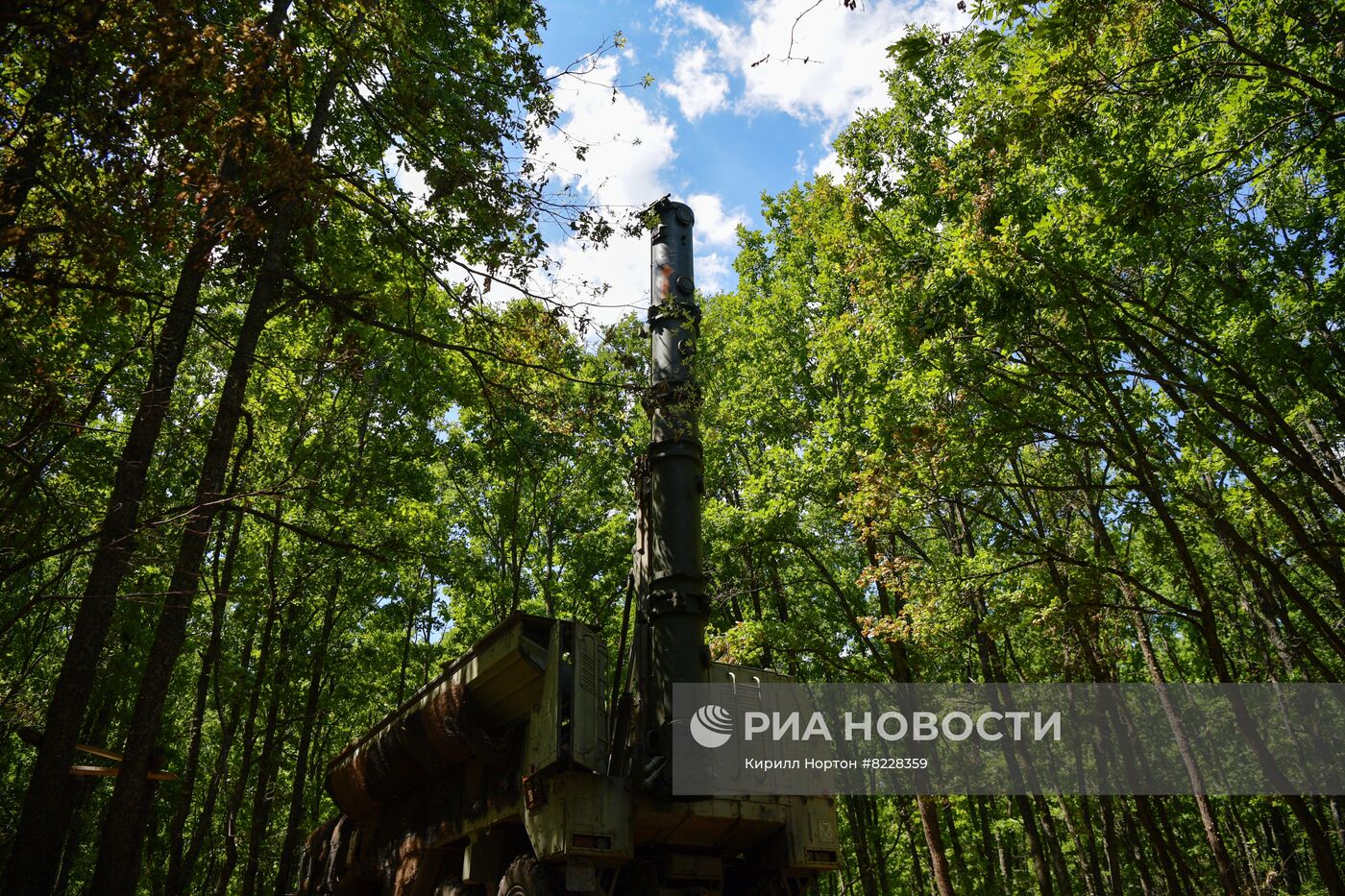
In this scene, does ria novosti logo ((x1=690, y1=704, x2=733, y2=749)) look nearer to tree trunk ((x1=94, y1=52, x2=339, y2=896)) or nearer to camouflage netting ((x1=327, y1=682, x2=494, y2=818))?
camouflage netting ((x1=327, y1=682, x2=494, y2=818))

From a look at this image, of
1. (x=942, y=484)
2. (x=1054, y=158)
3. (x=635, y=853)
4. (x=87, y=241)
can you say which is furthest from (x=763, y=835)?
(x=1054, y=158)

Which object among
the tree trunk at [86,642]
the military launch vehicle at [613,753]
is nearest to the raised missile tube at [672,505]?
the military launch vehicle at [613,753]

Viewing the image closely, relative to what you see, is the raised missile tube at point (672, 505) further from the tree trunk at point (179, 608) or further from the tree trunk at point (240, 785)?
the tree trunk at point (240, 785)

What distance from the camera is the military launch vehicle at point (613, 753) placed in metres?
6.62

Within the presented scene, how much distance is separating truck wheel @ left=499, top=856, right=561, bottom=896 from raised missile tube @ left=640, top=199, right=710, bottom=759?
4.26 feet

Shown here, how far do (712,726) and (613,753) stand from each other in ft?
2.98

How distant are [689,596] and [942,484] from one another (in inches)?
185

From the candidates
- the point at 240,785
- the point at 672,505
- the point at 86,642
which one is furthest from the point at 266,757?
the point at 672,505

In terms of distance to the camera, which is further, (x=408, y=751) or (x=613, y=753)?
(x=408, y=751)

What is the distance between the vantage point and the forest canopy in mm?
5441

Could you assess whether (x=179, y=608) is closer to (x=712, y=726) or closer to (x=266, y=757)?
(x=712, y=726)

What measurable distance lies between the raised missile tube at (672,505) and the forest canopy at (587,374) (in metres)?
0.52

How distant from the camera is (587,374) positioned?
8328 mm

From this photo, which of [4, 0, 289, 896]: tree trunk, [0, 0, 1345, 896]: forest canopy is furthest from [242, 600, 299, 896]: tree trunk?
[4, 0, 289, 896]: tree trunk
